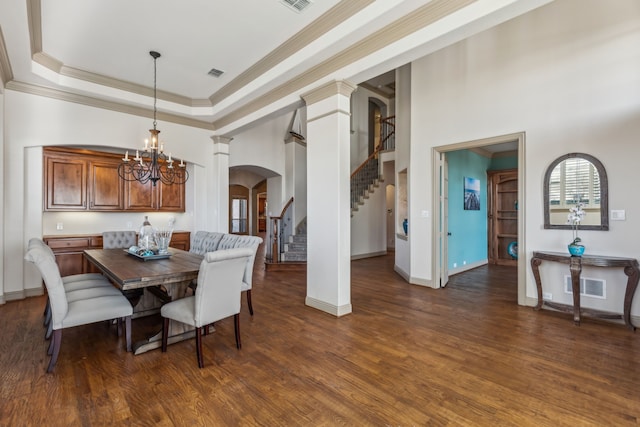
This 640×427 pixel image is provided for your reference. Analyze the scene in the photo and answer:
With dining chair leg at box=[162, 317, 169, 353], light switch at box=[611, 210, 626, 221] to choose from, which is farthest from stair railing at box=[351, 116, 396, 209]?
dining chair leg at box=[162, 317, 169, 353]

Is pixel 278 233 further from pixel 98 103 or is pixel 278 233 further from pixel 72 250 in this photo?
pixel 98 103

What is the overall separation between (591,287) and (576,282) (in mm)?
376

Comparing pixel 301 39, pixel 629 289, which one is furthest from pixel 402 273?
pixel 301 39

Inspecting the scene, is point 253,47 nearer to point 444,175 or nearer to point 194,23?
point 194,23

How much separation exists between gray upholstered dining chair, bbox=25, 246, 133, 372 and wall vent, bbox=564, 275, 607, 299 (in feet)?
16.3

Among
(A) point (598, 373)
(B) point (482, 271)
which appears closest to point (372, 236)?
(B) point (482, 271)

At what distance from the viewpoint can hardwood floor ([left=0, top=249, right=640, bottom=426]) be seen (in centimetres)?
197

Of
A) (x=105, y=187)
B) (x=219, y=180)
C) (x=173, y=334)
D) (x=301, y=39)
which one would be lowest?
(x=173, y=334)

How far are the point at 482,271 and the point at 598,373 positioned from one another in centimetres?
432

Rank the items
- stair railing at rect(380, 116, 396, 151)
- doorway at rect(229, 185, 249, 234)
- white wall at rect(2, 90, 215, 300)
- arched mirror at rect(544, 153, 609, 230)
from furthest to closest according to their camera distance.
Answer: doorway at rect(229, 185, 249, 234)
stair railing at rect(380, 116, 396, 151)
white wall at rect(2, 90, 215, 300)
arched mirror at rect(544, 153, 609, 230)

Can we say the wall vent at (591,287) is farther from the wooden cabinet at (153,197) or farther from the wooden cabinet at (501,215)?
the wooden cabinet at (153,197)

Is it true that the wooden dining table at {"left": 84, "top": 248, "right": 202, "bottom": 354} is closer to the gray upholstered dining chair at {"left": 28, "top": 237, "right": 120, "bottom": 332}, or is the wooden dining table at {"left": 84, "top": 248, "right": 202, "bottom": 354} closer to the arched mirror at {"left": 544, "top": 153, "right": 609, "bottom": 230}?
the gray upholstered dining chair at {"left": 28, "top": 237, "right": 120, "bottom": 332}

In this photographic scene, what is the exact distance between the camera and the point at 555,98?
155 inches

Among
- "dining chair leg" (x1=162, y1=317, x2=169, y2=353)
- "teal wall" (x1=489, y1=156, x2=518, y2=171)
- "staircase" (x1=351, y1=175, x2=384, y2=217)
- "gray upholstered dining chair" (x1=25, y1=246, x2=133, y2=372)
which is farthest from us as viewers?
"staircase" (x1=351, y1=175, x2=384, y2=217)
